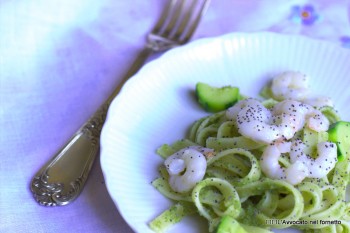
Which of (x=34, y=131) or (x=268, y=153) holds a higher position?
(x=268, y=153)

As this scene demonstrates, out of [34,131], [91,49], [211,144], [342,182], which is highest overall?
Result: [342,182]

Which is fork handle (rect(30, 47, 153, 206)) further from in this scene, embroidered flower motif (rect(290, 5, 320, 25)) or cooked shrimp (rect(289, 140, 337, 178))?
embroidered flower motif (rect(290, 5, 320, 25))

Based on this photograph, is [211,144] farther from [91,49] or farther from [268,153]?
[91,49]

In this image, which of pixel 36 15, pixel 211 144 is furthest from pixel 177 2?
pixel 211 144

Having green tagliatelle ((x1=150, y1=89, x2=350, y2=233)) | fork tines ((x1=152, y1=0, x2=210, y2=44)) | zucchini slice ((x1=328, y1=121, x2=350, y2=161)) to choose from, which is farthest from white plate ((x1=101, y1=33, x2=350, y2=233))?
fork tines ((x1=152, y1=0, x2=210, y2=44))

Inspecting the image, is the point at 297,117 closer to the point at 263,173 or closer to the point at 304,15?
the point at 263,173

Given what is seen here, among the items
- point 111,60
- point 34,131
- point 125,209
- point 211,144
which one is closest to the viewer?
point 125,209

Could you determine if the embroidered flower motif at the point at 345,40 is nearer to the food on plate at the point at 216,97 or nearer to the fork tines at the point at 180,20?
the fork tines at the point at 180,20
